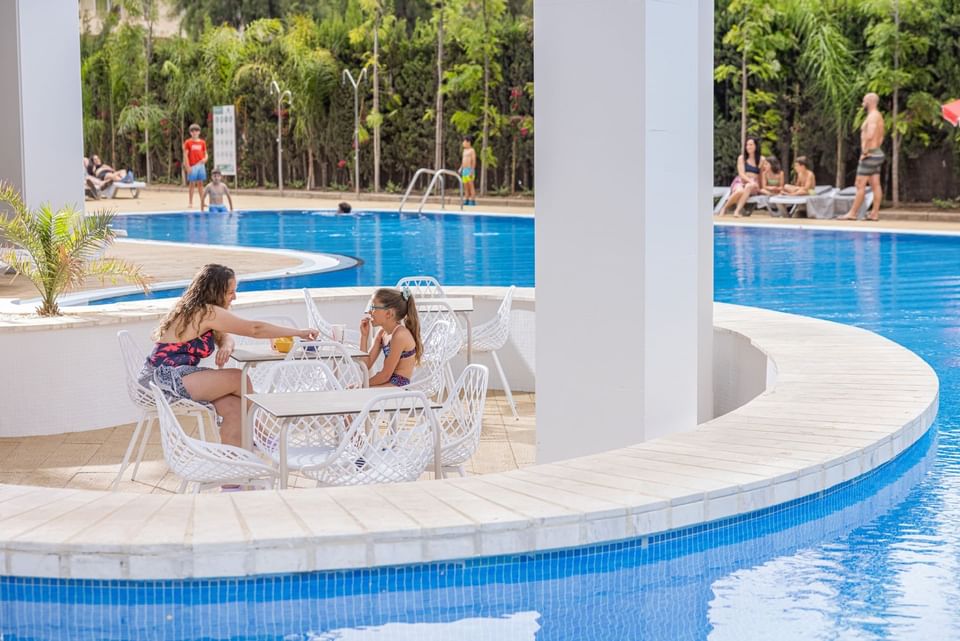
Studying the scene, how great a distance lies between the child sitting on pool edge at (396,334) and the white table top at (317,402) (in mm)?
1030

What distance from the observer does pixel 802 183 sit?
2128cm

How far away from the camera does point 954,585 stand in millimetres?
4078

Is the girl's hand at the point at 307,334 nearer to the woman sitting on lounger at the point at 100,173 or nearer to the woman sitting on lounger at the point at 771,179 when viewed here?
the woman sitting on lounger at the point at 771,179

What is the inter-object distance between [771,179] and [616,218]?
662 inches

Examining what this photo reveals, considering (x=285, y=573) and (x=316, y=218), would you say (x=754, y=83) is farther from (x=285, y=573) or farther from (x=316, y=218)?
(x=285, y=573)

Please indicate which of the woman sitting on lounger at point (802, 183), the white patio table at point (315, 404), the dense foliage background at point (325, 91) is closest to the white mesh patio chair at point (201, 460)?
the white patio table at point (315, 404)

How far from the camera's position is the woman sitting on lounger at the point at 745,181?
68.6 ft

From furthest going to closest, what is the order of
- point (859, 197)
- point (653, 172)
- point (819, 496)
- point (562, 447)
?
point (859, 197) < point (562, 447) < point (653, 172) < point (819, 496)

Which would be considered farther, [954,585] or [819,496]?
[819,496]

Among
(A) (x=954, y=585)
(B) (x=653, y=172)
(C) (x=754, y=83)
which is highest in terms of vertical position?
(C) (x=754, y=83)

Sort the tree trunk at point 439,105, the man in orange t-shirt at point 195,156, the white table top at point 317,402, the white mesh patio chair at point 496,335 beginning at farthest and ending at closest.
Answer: the tree trunk at point 439,105 < the man in orange t-shirt at point 195,156 < the white mesh patio chair at point 496,335 < the white table top at point 317,402

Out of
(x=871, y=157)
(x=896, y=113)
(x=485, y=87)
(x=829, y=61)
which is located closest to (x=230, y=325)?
(x=871, y=157)

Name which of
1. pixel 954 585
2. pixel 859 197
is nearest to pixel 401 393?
pixel 954 585

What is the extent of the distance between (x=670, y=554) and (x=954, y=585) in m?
0.84
